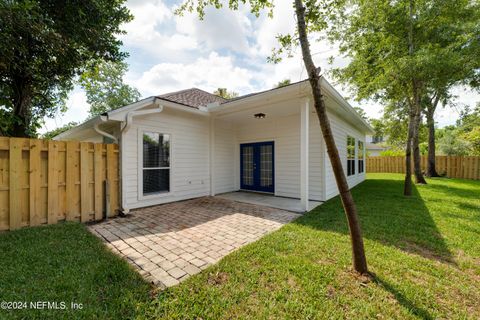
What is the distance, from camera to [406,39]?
24.4 ft

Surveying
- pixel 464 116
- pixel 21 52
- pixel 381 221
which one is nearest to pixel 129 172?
pixel 21 52

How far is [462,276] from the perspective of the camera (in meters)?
2.41

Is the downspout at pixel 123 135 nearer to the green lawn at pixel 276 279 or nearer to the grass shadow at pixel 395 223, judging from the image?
the green lawn at pixel 276 279

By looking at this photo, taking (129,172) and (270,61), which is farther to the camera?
(129,172)

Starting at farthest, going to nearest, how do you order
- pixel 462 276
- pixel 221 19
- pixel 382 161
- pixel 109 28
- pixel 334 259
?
pixel 382 161, pixel 109 28, pixel 221 19, pixel 334 259, pixel 462 276

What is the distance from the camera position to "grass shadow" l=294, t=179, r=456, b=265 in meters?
3.19

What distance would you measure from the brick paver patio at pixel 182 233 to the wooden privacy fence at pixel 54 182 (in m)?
0.59

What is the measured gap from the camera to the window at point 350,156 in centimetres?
905

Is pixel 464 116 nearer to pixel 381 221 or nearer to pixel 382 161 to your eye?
pixel 382 161

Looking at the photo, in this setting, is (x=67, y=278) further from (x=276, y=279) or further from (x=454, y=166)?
(x=454, y=166)

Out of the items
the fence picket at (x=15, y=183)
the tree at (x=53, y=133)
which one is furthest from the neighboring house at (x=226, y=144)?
the tree at (x=53, y=133)

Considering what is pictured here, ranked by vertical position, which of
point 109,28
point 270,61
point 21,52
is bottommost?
point 270,61

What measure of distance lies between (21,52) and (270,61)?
5.65 metres

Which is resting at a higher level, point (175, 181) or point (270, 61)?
point (270, 61)
